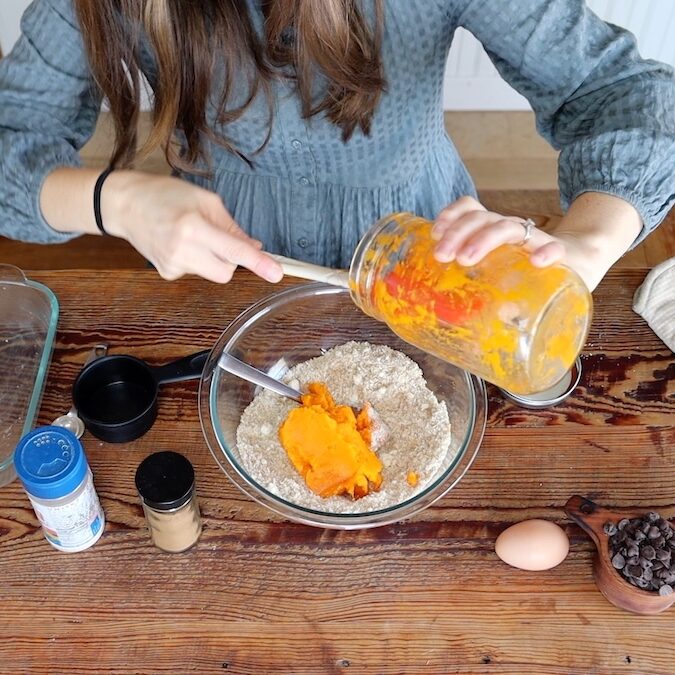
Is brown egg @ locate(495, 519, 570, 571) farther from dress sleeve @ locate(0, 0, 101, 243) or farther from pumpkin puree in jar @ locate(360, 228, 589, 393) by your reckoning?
dress sleeve @ locate(0, 0, 101, 243)

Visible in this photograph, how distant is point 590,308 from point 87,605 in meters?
0.66

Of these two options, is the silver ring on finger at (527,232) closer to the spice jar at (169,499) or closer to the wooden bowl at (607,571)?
the wooden bowl at (607,571)

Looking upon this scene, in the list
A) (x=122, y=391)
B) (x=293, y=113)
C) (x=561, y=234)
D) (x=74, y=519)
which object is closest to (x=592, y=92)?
(x=561, y=234)

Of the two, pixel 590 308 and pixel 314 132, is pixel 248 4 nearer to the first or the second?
pixel 314 132

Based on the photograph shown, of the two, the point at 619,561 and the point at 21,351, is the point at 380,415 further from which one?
the point at 21,351

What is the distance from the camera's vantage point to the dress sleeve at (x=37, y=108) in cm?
106

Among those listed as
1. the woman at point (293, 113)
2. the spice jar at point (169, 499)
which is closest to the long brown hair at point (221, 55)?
the woman at point (293, 113)

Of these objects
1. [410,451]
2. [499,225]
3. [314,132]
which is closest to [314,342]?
[410,451]

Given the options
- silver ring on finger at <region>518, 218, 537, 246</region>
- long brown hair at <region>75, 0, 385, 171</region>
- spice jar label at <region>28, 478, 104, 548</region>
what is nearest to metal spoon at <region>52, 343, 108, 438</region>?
spice jar label at <region>28, 478, 104, 548</region>

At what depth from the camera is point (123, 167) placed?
1.14 m

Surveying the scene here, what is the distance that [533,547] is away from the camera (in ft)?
2.96

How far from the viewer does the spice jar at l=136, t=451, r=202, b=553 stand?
0.86m

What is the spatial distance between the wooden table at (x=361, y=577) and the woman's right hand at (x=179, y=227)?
0.26 metres

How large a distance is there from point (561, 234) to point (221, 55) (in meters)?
0.52
